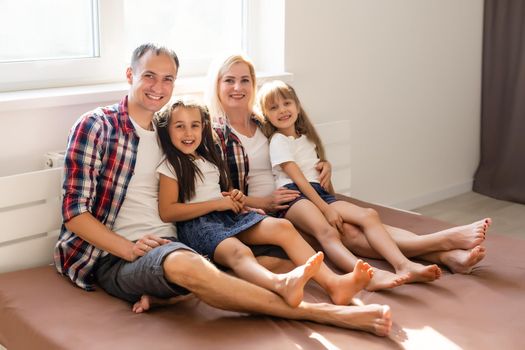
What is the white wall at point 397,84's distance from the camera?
363 centimetres

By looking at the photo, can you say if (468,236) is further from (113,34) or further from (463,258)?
(113,34)

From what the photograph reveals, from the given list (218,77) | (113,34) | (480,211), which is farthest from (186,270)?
(480,211)

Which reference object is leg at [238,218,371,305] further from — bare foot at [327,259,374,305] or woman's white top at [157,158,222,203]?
woman's white top at [157,158,222,203]

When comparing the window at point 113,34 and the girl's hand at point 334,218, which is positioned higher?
the window at point 113,34

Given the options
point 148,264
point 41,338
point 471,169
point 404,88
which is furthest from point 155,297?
point 471,169

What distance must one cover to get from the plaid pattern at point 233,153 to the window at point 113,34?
49cm

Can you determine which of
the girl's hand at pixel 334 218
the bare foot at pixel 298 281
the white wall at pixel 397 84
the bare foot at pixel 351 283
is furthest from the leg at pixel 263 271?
the white wall at pixel 397 84

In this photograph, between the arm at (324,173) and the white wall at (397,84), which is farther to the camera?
the white wall at (397,84)

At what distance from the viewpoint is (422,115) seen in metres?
4.27

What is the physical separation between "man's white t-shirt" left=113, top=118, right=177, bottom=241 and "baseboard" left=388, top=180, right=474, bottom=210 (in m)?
1.82

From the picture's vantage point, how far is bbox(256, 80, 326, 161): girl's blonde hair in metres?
2.97

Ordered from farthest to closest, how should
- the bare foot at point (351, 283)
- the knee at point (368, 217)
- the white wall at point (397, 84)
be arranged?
1. the white wall at point (397, 84)
2. the knee at point (368, 217)
3. the bare foot at point (351, 283)

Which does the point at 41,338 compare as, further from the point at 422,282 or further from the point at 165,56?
the point at 422,282

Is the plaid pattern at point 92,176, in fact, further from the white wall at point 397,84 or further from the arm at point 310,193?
the white wall at point 397,84
